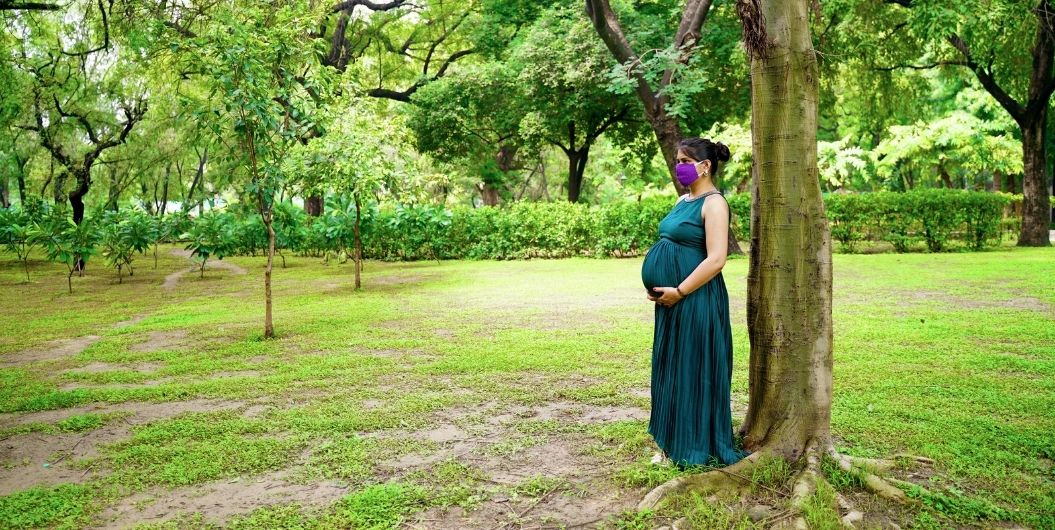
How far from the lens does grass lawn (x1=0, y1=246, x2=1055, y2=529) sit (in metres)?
3.36

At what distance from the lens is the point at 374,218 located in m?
19.4

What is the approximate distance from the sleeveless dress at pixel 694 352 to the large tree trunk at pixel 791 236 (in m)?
0.23

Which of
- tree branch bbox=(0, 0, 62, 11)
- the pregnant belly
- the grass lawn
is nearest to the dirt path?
the grass lawn

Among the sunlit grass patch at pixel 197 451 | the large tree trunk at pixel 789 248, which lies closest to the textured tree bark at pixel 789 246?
the large tree trunk at pixel 789 248

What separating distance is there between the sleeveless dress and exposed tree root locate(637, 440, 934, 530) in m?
0.22

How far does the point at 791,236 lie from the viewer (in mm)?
3521

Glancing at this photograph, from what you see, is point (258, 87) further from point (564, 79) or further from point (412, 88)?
point (412, 88)

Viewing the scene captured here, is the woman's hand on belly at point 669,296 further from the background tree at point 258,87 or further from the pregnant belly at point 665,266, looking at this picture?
the background tree at point 258,87

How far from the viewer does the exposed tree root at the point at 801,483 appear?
3104 millimetres

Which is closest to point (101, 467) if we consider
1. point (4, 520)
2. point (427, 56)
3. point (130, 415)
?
point (4, 520)

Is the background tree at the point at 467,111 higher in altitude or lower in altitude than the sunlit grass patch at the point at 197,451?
higher

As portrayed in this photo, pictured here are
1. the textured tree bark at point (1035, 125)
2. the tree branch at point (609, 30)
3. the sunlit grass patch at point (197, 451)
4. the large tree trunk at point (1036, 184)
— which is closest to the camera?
the sunlit grass patch at point (197, 451)

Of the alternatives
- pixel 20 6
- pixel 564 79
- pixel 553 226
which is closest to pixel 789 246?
pixel 20 6

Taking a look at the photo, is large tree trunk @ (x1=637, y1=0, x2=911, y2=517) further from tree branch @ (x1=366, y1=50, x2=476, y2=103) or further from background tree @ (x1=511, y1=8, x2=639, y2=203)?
tree branch @ (x1=366, y1=50, x2=476, y2=103)
